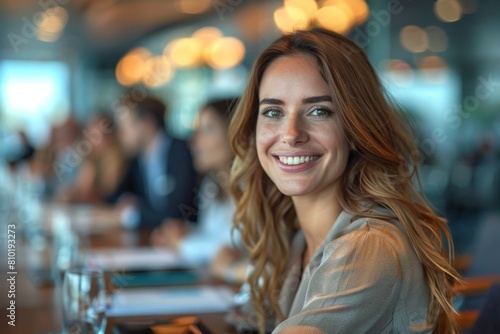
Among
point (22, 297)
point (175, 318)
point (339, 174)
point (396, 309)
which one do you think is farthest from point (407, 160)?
point (22, 297)

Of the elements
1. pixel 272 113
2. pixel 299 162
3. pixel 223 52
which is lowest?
pixel 299 162

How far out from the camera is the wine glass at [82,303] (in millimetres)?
1646

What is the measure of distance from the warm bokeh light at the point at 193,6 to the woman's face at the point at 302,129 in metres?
7.78

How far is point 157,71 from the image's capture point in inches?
475

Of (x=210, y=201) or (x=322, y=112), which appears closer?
(x=322, y=112)

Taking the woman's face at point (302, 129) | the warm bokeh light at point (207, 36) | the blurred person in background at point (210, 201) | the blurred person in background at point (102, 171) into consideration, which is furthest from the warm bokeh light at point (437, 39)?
the woman's face at point (302, 129)

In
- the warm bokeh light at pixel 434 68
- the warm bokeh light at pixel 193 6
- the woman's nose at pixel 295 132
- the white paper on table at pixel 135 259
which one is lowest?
the white paper on table at pixel 135 259

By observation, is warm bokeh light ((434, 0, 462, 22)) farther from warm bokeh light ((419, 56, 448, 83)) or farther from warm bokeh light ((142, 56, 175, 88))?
warm bokeh light ((142, 56, 175, 88))

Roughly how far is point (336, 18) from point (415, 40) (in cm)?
79

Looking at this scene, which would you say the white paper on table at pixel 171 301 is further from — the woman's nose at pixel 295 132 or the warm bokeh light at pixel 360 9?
the warm bokeh light at pixel 360 9

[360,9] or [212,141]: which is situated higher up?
[360,9]

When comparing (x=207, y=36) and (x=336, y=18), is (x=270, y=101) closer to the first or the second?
(x=336, y=18)

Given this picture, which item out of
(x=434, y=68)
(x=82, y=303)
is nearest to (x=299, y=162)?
(x=82, y=303)

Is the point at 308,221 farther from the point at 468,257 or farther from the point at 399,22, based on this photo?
the point at 399,22
